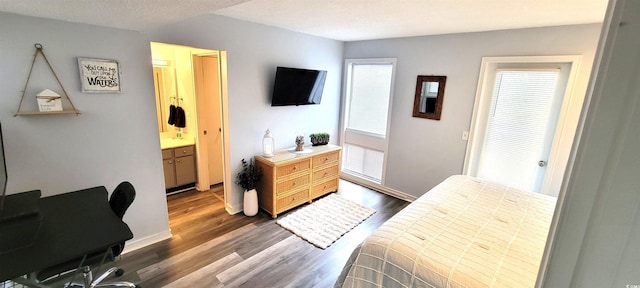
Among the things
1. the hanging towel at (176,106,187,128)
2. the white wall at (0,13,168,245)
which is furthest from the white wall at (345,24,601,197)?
the white wall at (0,13,168,245)

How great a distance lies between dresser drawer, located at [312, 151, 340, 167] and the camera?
3760 millimetres

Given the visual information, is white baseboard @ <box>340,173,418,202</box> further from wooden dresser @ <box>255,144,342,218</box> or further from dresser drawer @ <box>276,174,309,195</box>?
dresser drawer @ <box>276,174,309,195</box>

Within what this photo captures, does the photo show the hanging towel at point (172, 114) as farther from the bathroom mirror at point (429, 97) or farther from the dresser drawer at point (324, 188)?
the bathroom mirror at point (429, 97)

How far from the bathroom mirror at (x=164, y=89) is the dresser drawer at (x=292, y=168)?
2.07 meters

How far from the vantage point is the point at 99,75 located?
2.20 m

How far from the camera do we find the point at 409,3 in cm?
218

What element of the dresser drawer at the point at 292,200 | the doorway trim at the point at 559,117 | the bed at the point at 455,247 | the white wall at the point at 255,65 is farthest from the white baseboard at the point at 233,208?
the doorway trim at the point at 559,117

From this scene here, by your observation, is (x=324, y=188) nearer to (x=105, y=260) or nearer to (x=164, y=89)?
(x=105, y=260)

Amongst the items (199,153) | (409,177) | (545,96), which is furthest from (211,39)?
(545,96)

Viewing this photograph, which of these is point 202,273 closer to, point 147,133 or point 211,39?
point 147,133

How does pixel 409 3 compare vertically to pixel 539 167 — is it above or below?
above

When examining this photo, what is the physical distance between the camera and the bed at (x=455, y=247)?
4.77 ft

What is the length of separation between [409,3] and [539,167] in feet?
7.84

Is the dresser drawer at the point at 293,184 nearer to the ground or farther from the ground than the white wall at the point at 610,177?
nearer to the ground
